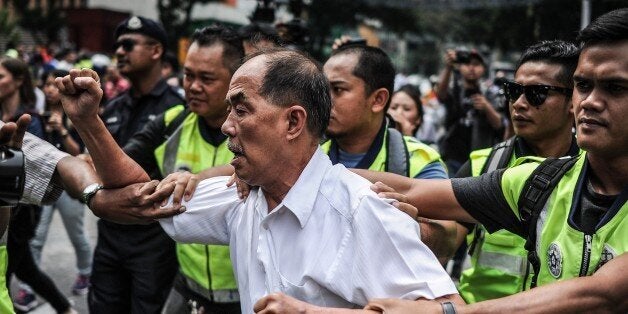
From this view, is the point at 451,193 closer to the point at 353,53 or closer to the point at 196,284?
the point at 353,53

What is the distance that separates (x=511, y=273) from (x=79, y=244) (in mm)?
4607

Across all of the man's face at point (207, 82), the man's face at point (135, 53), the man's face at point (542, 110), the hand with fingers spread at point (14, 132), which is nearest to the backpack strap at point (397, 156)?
the man's face at point (542, 110)

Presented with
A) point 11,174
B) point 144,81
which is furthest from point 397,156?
point 144,81

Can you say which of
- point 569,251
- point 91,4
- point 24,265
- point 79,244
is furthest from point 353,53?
point 91,4

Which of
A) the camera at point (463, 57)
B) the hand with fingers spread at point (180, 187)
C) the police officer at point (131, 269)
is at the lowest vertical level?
the police officer at point (131, 269)

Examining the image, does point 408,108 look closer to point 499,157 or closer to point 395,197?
point 499,157

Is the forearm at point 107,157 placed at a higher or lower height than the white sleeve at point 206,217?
higher

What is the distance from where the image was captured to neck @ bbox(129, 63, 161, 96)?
17.3 feet

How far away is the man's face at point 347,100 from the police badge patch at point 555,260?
1489 millimetres

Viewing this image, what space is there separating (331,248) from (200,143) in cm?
189

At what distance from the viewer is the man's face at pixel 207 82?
402cm

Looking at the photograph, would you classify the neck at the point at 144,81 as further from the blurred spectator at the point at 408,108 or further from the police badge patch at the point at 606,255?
the police badge patch at the point at 606,255

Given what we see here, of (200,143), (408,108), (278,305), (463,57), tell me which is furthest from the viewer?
(463,57)

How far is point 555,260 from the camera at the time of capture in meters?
2.39
